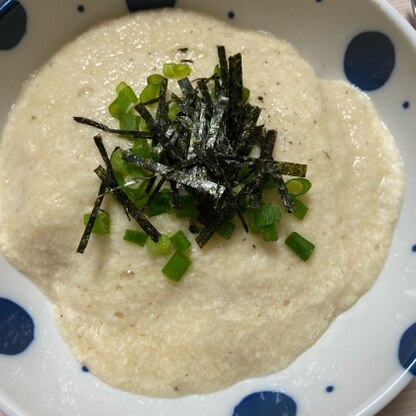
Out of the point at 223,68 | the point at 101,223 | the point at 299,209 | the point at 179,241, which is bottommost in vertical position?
the point at 101,223

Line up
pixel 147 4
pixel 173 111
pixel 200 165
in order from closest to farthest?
pixel 200 165 → pixel 173 111 → pixel 147 4

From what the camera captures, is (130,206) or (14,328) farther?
(14,328)

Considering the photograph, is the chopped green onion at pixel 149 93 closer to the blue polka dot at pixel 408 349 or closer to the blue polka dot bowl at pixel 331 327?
the blue polka dot bowl at pixel 331 327

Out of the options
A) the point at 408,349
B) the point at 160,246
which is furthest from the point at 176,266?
the point at 408,349

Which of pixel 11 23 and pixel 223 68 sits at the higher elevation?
pixel 223 68

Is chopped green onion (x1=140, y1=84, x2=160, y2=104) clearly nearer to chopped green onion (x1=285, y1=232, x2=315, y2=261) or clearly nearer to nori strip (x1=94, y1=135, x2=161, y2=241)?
nori strip (x1=94, y1=135, x2=161, y2=241)

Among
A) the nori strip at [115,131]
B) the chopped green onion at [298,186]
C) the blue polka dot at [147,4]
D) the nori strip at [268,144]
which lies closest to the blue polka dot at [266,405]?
the chopped green onion at [298,186]

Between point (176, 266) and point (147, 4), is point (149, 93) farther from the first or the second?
point (176, 266)
